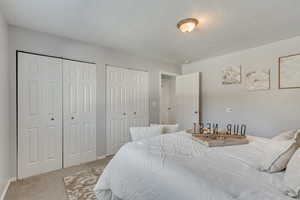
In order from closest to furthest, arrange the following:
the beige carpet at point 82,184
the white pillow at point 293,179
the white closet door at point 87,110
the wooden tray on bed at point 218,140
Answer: the white pillow at point 293,179 → the wooden tray on bed at point 218,140 → the beige carpet at point 82,184 → the white closet door at point 87,110

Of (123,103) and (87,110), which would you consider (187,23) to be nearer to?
(123,103)

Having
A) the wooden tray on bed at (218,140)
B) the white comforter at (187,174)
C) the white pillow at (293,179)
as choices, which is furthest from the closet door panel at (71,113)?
the white pillow at (293,179)

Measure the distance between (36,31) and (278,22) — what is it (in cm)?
374

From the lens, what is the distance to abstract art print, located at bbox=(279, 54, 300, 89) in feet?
8.52

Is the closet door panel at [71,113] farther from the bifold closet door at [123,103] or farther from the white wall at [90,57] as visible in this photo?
the bifold closet door at [123,103]

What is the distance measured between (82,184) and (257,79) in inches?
146

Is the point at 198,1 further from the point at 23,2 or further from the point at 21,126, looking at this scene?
the point at 21,126

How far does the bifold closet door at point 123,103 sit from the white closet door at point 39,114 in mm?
971

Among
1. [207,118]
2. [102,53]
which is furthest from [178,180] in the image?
Result: [207,118]

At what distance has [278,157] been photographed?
42.9 inches

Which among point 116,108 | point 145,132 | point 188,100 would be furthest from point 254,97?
point 116,108

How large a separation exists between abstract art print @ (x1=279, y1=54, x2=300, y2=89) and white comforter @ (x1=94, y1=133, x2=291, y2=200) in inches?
65.6

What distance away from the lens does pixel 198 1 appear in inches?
67.2

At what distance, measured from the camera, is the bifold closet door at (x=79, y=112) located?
109 inches
